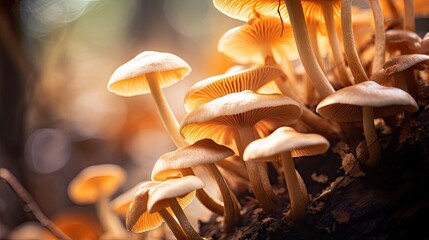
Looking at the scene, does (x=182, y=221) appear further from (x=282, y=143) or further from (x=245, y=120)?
(x=282, y=143)

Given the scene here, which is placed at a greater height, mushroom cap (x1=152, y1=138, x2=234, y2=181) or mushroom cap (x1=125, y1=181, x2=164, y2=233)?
mushroom cap (x1=152, y1=138, x2=234, y2=181)

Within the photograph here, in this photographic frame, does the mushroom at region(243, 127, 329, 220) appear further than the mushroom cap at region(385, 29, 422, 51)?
No

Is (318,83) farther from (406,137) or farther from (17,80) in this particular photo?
(17,80)

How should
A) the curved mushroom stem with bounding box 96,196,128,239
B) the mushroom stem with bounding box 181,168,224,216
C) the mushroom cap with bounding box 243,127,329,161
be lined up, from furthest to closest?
the curved mushroom stem with bounding box 96,196,128,239, the mushroom stem with bounding box 181,168,224,216, the mushroom cap with bounding box 243,127,329,161

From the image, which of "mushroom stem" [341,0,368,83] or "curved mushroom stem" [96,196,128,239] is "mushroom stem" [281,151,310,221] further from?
"curved mushroom stem" [96,196,128,239]

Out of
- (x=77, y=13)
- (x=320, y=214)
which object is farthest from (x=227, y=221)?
(x=77, y=13)

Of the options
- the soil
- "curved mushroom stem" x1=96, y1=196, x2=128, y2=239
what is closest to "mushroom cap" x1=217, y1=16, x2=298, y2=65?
the soil

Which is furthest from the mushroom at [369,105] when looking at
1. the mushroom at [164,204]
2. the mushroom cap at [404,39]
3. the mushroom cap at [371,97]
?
the mushroom at [164,204]

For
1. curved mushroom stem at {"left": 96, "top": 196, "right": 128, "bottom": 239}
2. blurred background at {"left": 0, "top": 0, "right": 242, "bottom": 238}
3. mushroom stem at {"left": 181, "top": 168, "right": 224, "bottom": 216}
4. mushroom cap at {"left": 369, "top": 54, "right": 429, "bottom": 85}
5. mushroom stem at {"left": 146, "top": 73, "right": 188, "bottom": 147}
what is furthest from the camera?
blurred background at {"left": 0, "top": 0, "right": 242, "bottom": 238}

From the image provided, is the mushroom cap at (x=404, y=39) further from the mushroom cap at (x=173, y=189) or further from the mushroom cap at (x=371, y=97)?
the mushroom cap at (x=173, y=189)
